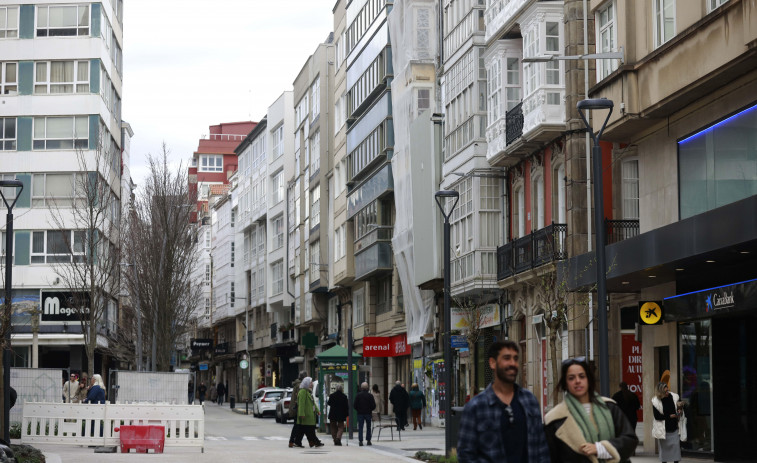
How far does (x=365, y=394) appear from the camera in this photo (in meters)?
34.4

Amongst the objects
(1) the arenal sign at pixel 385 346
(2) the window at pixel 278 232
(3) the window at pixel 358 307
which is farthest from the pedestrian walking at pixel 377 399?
(2) the window at pixel 278 232

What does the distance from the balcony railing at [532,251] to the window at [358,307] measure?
2337 centimetres

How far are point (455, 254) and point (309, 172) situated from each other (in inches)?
1301

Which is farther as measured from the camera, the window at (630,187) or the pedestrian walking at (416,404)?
the pedestrian walking at (416,404)

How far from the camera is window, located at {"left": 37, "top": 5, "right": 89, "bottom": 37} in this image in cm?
6425

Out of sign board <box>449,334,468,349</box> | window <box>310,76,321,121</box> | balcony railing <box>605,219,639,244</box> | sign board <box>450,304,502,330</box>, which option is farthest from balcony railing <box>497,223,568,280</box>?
window <box>310,76,321,121</box>

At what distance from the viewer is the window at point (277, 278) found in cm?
8381

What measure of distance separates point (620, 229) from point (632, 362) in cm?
319

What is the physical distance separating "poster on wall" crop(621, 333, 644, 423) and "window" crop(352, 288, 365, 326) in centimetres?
3123

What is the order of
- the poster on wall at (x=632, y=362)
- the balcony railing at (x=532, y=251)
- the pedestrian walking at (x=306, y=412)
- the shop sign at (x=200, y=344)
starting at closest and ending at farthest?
the poster on wall at (x=632, y=362) → the pedestrian walking at (x=306, y=412) → the balcony railing at (x=532, y=251) → the shop sign at (x=200, y=344)

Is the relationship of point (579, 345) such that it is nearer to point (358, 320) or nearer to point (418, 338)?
point (418, 338)

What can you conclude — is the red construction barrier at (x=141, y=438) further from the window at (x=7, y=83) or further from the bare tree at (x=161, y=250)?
the window at (x=7, y=83)

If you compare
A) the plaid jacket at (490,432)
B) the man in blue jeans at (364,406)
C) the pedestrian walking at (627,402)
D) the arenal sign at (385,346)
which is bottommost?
the man in blue jeans at (364,406)

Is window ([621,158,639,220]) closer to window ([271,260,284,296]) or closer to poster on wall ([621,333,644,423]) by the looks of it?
poster on wall ([621,333,644,423])
